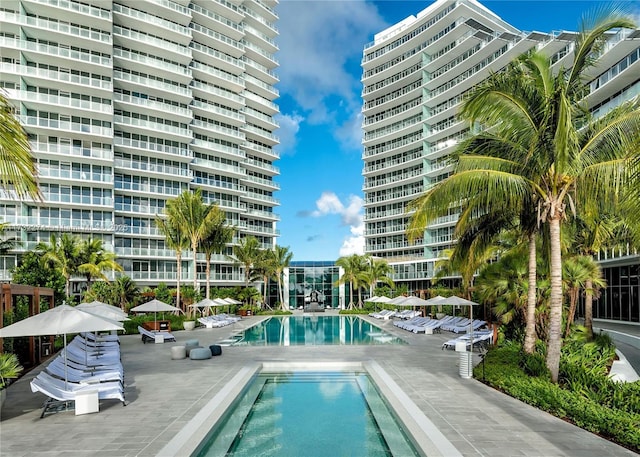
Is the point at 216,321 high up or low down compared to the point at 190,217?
down

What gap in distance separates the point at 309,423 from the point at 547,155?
318 inches

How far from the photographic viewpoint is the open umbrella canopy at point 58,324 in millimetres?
9312

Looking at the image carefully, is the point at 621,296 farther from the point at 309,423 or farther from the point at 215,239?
the point at 309,423

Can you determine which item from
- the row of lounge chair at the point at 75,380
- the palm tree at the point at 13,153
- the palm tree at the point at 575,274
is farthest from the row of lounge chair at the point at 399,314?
the palm tree at the point at 13,153

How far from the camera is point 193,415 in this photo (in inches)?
353

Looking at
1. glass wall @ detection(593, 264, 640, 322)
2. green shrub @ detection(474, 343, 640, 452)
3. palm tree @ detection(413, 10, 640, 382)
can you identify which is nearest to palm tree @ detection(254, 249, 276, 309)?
glass wall @ detection(593, 264, 640, 322)

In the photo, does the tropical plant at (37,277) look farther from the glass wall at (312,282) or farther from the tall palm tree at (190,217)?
the glass wall at (312,282)

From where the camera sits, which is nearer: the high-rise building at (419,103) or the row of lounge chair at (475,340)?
the row of lounge chair at (475,340)

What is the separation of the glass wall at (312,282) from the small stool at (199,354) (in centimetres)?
4992

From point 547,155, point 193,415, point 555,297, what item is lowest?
point 193,415

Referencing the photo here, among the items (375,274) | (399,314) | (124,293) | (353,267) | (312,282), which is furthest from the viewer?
(312,282)

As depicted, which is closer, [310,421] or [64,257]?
[310,421]

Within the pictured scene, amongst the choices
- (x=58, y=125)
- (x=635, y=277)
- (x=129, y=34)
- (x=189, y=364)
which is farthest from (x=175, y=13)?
(x=635, y=277)

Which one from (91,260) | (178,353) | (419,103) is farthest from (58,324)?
(419,103)
